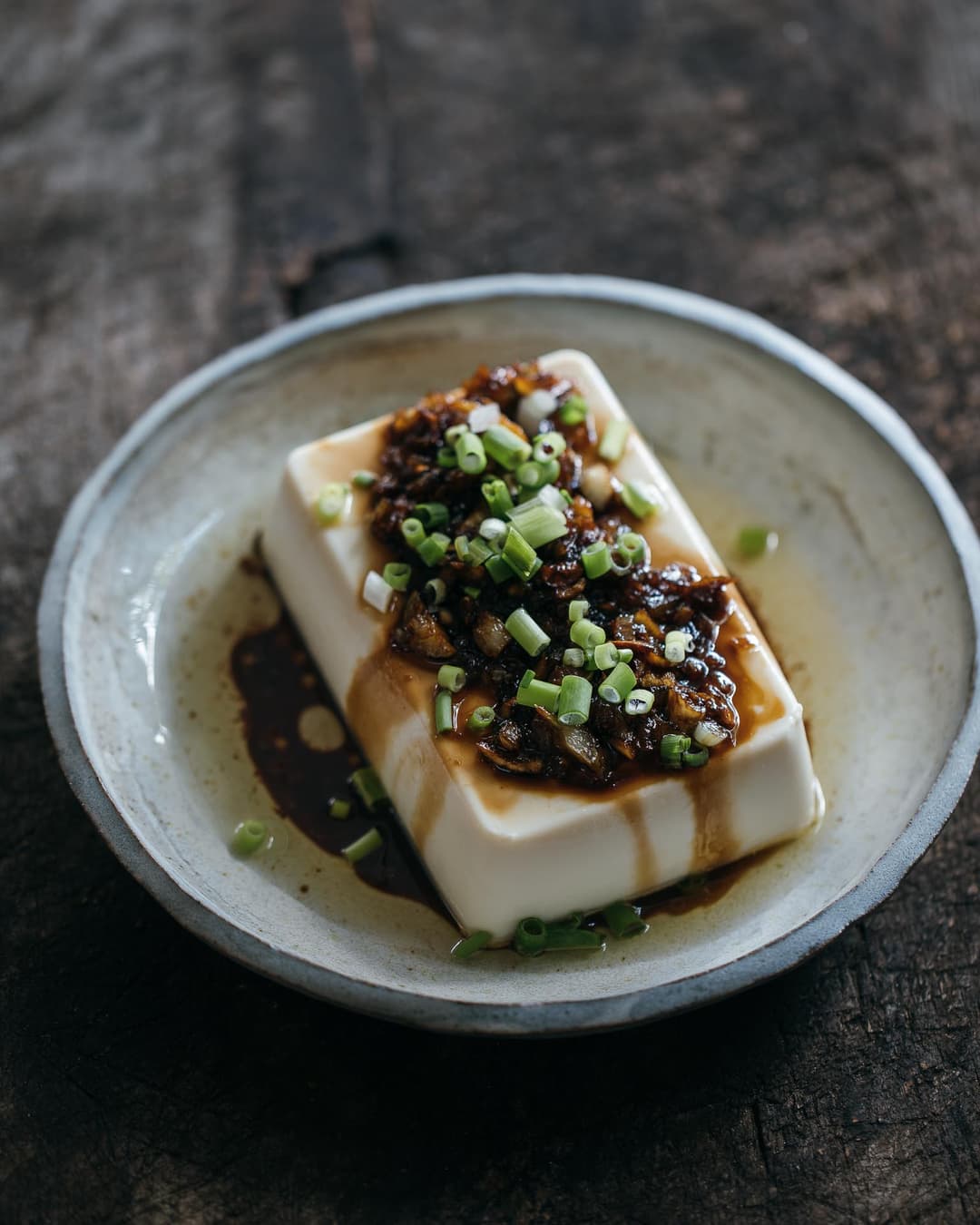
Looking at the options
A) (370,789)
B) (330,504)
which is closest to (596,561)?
(330,504)

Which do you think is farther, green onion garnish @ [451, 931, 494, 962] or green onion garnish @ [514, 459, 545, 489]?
A: green onion garnish @ [514, 459, 545, 489]

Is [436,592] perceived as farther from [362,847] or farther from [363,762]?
[362,847]

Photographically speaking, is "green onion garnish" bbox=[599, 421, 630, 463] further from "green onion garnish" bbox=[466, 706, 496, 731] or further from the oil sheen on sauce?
"green onion garnish" bbox=[466, 706, 496, 731]

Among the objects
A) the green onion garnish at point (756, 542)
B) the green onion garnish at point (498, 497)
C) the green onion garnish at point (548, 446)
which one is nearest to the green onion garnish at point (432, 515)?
the green onion garnish at point (498, 497)

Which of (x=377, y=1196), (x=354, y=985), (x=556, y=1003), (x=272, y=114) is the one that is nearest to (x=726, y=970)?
(x=556, y=1003)

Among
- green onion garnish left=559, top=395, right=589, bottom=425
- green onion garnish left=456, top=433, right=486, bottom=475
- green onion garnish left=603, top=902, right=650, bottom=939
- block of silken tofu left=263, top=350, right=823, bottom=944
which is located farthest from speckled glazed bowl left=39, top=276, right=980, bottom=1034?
green onion garnish left=456, top=433, right=486, bottom=475

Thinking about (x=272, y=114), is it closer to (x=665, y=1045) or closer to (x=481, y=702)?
(x=481, y=702)

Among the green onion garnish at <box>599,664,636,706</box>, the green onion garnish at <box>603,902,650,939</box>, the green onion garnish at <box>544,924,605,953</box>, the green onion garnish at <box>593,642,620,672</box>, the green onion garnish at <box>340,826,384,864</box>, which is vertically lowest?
the green onion garnish at <box>603,902,650,939</box>
